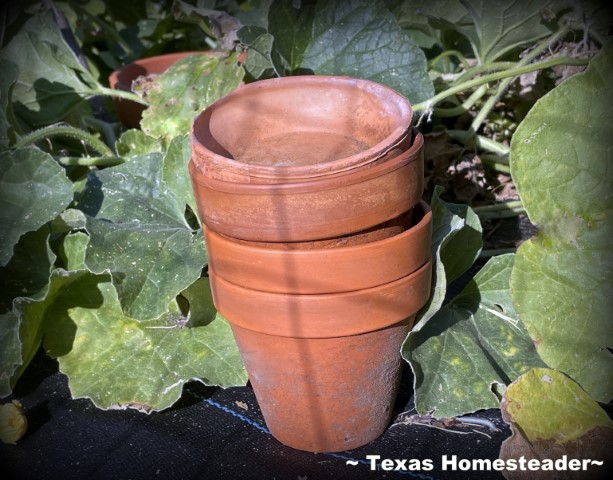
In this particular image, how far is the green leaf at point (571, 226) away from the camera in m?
1.33

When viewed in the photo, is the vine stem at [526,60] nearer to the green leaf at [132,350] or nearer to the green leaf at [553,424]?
the green leaf at [553,424]

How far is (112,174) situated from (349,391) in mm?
762

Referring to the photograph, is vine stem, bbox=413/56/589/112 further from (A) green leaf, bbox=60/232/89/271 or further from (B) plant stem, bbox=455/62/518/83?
(A) green leaf, bbox=60/232/89/271

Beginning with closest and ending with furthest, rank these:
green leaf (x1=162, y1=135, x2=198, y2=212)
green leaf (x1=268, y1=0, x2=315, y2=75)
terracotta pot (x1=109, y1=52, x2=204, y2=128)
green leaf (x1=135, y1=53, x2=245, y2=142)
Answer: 1. green leaf (x1=162, y1=135, x2=198, y2=212)
2. green leaf (x1=268, y1=0, x2=315, y2=75)
3. green leaf (x1=135, y1=53, x2=245, y2=142)
4. terracotta pot (x1=109, y1=52, x2=204, y2=128)

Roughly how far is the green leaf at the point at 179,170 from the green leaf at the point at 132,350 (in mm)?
195

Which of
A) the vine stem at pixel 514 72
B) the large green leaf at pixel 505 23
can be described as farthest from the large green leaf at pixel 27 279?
the large green leaf at pixel 505 23

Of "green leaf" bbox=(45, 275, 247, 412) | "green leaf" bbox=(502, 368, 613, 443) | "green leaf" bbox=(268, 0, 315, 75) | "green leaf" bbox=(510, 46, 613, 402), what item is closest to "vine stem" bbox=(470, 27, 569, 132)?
"green leaf" bbox=(510, 46, 613, 402)

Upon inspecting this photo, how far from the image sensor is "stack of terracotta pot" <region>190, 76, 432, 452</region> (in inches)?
43.8

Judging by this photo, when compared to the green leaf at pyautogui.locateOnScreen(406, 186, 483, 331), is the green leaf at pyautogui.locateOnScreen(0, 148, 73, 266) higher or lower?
higher

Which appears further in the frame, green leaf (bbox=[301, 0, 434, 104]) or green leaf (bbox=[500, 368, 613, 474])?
green leaf (bbox=[301, 0, 434, 104])

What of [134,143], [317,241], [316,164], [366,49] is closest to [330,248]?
[317,241]

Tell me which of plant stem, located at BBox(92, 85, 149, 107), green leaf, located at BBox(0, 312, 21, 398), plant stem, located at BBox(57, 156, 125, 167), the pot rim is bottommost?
green leaf, located at BBox(0, 312, 21, 398)

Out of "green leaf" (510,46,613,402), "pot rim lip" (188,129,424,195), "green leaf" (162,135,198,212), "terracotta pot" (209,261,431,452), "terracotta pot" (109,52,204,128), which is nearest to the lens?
"pot rim lip" (188,129,424,195)

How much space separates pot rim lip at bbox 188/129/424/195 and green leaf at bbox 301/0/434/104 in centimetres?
57
